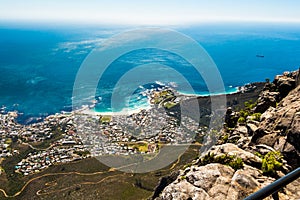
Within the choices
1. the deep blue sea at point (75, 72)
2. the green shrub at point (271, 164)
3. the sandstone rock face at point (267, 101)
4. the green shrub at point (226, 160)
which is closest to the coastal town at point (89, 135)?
the deep blue sea at point (75, 72)

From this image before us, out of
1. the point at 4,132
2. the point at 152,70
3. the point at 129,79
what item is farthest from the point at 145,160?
the point at 152,70

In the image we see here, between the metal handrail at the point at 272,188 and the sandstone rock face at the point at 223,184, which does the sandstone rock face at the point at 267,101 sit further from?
the metal handrail at the point at 272,188

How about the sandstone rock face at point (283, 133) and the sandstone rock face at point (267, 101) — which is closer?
the sandstone rock face at point (283, 133)

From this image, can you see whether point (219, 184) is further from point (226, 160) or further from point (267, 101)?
point (267, 101)

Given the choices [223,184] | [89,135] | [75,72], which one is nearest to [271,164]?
[223,184]

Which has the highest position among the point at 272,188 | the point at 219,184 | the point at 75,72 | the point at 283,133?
the point at 272,188

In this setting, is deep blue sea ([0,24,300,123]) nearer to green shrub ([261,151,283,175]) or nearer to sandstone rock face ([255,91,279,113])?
sandstone rock face ([255,91,279,113])

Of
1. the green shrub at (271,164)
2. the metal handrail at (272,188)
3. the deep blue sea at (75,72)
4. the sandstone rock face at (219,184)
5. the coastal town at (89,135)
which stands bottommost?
the coastal town at (89,135)

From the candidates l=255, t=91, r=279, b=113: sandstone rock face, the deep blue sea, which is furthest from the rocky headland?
the deep blue sea
